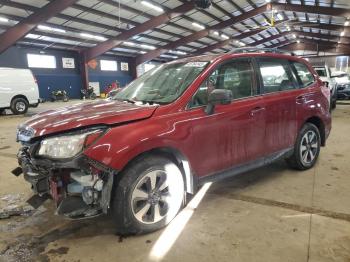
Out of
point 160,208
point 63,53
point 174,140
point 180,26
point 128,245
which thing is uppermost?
point 180,26

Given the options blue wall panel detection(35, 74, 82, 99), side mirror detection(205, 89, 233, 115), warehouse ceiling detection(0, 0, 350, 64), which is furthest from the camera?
blue wall panel detection(35, 74, 82, 99)

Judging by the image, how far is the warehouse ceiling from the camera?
49.1 ft

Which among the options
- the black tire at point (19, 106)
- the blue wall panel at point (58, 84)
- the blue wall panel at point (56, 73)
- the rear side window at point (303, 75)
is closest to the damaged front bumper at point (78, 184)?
the rear side window at point (303, 75)

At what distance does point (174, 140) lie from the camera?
2521 millimetres

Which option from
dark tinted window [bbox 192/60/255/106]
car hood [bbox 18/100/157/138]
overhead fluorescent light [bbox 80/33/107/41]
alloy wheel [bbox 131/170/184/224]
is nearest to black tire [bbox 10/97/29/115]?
overhead fluorescent light [bbox 80/33/107/41]

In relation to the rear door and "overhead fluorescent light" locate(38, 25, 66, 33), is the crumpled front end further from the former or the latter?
"overhead fluorescent light" locate(38, 25, 66, 33)

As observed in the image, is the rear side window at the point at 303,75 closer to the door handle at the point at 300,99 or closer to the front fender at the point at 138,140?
the door handle at the point at 300,99

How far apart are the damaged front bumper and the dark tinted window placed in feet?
3.59

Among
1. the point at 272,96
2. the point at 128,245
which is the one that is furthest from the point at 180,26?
the point at 128,245

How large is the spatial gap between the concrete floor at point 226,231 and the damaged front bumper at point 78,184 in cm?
33

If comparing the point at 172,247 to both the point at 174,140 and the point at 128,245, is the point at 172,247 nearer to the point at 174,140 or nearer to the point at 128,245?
the point at 128,245

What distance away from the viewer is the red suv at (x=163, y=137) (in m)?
2.26

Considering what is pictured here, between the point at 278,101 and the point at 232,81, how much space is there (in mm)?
643

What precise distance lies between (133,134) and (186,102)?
1.98 feet
